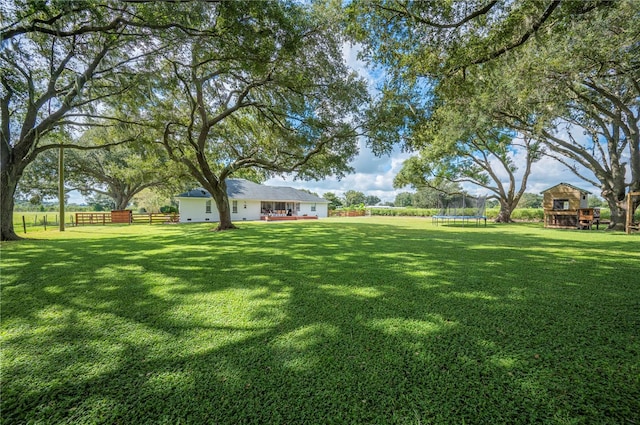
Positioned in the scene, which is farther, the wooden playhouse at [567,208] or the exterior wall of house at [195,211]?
the exterior wall of house at [195,211]

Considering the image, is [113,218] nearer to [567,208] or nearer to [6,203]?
[6,203]

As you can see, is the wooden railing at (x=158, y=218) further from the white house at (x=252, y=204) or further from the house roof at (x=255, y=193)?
the house roof at (x=255, y=193)

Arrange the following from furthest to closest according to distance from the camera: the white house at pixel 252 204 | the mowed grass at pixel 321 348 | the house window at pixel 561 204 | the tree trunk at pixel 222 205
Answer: the white house at pixel 252 204 < the house window at pixel 561 204 < the tree trunk at pixel 222 205 < the mowed grass at pixel 321 348

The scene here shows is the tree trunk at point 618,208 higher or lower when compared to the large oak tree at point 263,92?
lower

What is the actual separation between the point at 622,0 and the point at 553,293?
4.76 metres

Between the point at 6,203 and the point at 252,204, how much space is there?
18.4m

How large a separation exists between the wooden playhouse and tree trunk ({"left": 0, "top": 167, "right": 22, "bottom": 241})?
24.4 m

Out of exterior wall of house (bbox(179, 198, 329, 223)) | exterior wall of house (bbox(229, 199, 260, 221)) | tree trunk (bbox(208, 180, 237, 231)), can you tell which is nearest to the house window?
tree trunk (bbox(208, 180, 237, 231))

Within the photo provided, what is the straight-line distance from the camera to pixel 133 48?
7.05m

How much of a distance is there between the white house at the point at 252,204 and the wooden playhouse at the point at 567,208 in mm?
20539

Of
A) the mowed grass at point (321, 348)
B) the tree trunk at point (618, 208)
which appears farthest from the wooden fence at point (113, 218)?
the tree trunk at point (618, 208)

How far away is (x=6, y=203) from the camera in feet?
27.4

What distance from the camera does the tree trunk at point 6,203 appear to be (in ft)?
26.8

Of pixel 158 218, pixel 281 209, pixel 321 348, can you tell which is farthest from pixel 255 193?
pixel 321 348
